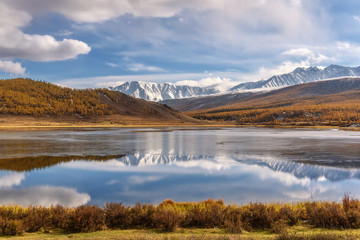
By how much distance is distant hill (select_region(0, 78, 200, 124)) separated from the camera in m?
150

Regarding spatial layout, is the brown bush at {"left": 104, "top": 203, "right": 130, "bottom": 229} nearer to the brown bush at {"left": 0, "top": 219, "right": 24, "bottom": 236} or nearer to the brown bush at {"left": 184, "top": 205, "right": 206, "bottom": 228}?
the brown bush at {"left": 184, "top": 205, "right": 206, "bottom": 228}

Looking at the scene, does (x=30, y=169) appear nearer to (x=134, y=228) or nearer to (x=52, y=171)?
(x=52, y=171)

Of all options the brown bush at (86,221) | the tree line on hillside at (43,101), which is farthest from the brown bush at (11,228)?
the tree line on hillside at (43,101)

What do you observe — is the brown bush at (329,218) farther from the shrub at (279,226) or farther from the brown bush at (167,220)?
the brown bush at (167,220)

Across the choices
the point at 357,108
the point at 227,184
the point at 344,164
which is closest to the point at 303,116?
the point at 357,108

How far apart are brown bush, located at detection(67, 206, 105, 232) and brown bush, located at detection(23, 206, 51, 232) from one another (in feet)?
3.11

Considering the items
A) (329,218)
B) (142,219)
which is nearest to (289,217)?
(329,218)

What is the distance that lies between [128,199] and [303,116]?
616 ft

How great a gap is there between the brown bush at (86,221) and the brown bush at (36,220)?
949mm

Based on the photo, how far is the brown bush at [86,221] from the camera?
10800 mm

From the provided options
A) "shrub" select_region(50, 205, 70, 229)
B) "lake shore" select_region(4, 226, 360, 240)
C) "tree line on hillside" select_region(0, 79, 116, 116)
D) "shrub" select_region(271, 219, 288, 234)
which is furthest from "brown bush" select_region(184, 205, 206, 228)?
"tree line on hillside" select_region(0, 79, 116, 116)

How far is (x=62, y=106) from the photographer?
167m

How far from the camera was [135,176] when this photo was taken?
74.1 feet

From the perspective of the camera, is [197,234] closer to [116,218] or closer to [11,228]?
[116,218]
